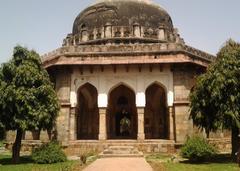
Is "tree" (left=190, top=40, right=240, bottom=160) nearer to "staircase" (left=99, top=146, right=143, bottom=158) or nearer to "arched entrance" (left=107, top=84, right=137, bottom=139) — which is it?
"staircase" (left=99, top=146, right=143, bottom=158)

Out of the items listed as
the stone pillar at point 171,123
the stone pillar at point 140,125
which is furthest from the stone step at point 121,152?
the stone pillar at point 171,123

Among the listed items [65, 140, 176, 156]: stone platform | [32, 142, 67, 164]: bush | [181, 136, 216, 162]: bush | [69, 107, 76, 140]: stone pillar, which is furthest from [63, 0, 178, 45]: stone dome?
[181, 136, 216, 162]: bush

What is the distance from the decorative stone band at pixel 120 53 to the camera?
15227 mm

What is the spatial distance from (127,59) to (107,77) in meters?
1.28

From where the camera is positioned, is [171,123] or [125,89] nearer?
[171,123]

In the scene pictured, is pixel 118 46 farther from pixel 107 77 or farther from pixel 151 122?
pixel 151 122

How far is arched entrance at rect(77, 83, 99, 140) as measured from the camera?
1730 centimetres

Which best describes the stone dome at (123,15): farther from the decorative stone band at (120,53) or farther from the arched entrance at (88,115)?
the arched entrance at (88,115)

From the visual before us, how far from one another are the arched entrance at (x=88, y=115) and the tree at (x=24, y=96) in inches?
217

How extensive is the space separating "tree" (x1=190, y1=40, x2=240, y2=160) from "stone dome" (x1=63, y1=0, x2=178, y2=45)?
8.30 m

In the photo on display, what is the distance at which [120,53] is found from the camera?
15484mm

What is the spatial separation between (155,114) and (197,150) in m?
6.66

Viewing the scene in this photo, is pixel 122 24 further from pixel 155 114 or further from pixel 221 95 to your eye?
pixel 221 95

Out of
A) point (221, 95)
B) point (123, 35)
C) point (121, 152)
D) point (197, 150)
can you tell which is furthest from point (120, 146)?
point (123, 35)
